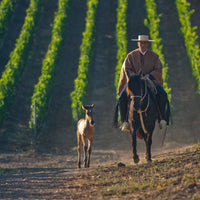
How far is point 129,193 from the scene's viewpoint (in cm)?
1127

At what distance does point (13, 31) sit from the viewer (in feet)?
128

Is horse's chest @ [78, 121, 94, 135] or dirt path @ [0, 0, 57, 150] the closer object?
horse's chest @ [78, 121, 94, 135]

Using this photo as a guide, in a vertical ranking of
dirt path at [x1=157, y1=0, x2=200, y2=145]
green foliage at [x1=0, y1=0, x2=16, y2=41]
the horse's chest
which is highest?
green foliage at [x1=0, y1=0, x2=16, y2=41]

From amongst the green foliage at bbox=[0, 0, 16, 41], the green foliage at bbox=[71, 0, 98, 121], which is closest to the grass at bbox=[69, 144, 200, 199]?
the green foliage at bbox=[71, 0, 98, 121]

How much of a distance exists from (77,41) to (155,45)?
23.1 ft

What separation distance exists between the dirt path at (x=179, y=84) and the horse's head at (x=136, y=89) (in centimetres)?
860

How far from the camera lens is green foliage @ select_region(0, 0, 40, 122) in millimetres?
26381

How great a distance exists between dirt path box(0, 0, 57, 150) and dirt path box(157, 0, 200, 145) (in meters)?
6.58

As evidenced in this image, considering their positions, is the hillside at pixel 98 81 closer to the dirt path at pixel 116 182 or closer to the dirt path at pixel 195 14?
the dirt path at pixel 195 14

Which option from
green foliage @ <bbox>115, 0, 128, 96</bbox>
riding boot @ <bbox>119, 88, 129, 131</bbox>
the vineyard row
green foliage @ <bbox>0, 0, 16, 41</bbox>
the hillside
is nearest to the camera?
riding boot @ <bbox>119, 88, 129, 131</bbox>

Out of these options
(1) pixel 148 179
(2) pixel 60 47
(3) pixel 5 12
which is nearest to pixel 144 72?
(1) pixel 148 179

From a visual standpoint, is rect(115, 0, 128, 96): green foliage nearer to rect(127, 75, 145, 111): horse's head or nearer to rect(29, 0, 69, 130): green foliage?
rect(29, 0, 69, 130): green foliage

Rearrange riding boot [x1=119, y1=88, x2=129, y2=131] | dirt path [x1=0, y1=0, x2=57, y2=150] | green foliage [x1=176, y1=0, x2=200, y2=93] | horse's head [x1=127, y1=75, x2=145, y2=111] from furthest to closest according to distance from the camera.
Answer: green foliage [x1=176, y1=0, x2=200, y2=93] < dirt path [x1=0, y1=0, x2=57, y2=150] < riding boot [x1=119, y1=88, x2=129, y2=131] < horse's head [x1=127, y1=75, x2=145, y2=111]

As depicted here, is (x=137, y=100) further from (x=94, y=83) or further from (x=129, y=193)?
(x=94, y=83)
